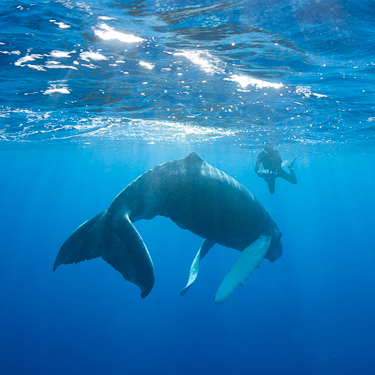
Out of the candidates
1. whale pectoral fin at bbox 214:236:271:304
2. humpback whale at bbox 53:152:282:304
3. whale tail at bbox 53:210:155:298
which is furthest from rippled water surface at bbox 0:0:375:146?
whale pectoral fin at bbox 214:236:271:304

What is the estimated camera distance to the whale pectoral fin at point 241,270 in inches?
132

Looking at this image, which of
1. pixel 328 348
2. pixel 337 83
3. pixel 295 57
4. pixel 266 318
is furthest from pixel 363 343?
pixel 295 57

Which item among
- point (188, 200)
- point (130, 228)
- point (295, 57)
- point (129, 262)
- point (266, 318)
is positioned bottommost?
point (266, 318)

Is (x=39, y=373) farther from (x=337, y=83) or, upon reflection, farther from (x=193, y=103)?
(x=337, y=83)

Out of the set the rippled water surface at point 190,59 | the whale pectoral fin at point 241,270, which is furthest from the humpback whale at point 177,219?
the rippled water surface at point 190,59

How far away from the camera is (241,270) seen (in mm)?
3664

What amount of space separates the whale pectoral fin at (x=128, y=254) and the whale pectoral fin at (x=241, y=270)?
102 centimetres

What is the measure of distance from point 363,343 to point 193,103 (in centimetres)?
3546

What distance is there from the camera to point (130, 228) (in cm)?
315

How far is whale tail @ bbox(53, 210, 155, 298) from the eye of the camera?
9.84 feet

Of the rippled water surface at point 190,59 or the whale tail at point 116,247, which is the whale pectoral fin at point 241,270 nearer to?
the whale tail at point 116,247

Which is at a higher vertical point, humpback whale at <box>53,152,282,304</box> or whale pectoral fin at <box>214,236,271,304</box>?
humpback whale at <box>53,152,282,304</box>

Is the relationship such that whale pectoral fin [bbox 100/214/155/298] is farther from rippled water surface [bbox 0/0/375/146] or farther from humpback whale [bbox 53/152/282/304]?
rippled water surface [bbox 0/0/375/146]

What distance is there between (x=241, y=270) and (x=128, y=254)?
1.68 meters
